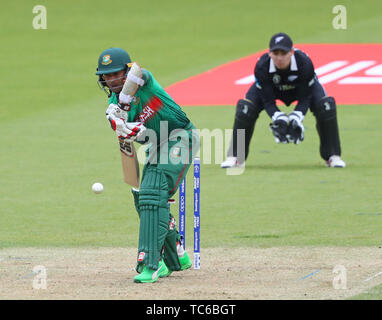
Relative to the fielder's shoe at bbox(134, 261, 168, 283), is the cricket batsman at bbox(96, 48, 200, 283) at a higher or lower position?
higher

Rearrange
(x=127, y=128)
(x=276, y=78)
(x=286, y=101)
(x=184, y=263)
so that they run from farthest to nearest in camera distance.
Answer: (x=286, y=101)
(x=276, y=78)
(x=184, y=263)
(x=127, y=128)

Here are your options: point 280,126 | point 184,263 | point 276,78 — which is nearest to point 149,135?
point 184,263

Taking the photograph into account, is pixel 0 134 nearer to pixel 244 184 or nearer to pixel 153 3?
pixel 244 184

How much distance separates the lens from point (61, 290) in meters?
7.17

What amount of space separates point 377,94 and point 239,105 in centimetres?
667

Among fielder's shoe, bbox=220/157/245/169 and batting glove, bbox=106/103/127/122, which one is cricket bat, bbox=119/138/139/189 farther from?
fielder's shoe, bbox=220/157/245/169

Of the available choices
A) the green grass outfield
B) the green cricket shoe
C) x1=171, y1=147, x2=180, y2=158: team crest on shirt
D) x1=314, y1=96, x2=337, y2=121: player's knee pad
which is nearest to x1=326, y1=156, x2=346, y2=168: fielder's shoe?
the green grass outfield

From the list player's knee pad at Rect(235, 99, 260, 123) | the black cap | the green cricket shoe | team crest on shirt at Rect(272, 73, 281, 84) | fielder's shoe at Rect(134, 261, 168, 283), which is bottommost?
fielder's shoe at Rect(134, 261, 168, 283)

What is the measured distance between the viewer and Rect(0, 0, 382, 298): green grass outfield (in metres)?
10.3

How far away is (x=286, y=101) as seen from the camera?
44.3ft

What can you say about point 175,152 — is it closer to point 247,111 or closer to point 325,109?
point 247,111

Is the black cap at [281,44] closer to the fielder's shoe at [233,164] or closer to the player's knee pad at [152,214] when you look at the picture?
the fielder's shoe at [233,164]

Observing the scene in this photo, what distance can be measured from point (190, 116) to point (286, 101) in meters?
4.46

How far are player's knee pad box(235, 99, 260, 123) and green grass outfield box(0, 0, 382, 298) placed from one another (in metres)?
0.75
